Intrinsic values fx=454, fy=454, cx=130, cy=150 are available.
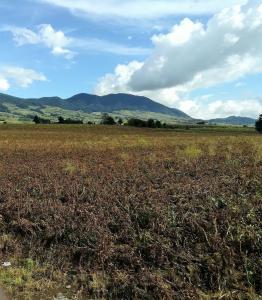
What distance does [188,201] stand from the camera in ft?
33.4

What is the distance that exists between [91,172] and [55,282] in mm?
9147

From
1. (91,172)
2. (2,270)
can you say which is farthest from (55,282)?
(91,172)

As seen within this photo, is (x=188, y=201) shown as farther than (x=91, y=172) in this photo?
No

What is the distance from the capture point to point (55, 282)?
7895 mm

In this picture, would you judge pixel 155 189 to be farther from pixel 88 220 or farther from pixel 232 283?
pixel 232 283

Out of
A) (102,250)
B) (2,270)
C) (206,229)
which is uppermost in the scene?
(206,229)

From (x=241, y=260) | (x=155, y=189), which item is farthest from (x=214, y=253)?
(x=155, y=189)

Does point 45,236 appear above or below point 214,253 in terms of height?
below

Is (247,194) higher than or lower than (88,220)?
higher

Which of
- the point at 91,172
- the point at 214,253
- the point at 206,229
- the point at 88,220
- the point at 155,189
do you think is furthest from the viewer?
the point at 91,172

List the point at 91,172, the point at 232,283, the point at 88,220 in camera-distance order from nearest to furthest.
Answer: the point at 232,283 → the point at 88,220 → the point at 91,172

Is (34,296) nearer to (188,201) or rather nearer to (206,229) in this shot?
(206,229)

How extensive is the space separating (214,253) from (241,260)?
44 centimetres

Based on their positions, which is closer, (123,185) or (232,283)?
(232,283)
